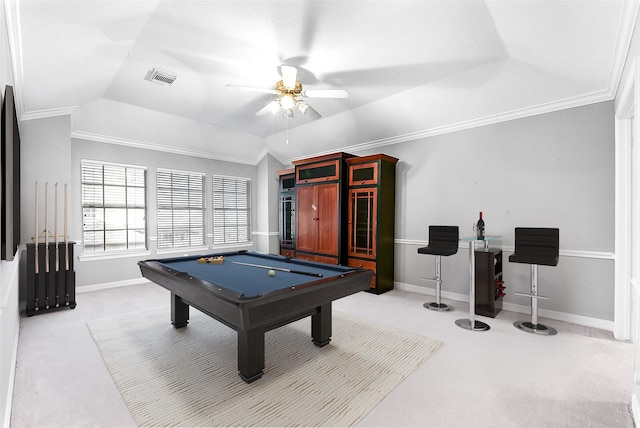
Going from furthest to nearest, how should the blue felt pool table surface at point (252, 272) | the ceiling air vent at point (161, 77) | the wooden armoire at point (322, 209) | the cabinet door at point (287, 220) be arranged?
1. the cabinet door at point (287, 220)
2. the wooden armoire at point (322, 209)
3. the ceiling air vent at point (161, 77)
4. the blue felt pool table surface at point (252, 272)

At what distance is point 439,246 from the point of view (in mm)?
4031

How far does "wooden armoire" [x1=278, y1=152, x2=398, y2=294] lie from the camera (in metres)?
4.91

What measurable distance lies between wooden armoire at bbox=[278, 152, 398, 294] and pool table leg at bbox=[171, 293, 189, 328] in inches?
102

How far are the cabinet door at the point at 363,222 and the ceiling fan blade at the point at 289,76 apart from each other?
224 cm

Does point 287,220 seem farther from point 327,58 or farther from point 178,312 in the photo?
point 327,58

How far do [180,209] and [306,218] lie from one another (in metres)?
2.59

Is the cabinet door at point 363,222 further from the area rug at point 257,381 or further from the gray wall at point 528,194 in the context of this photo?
the area rug at point 257,381

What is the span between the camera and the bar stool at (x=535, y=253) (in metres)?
3.21

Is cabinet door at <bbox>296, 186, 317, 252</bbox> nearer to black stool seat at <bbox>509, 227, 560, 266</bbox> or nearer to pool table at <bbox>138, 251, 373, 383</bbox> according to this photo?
pool table at <bbox>138, 251, 373, 383</bbox>

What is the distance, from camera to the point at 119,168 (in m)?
5.37

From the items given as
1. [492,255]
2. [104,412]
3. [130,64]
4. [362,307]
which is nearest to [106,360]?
[104,412]

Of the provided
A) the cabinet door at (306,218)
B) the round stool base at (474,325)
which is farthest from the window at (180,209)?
the round stool base at (474,325)

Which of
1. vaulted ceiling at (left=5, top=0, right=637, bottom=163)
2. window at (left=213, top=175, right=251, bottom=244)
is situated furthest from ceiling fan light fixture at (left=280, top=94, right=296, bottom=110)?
window at (left=213, top=175, right=251, bottom=244)

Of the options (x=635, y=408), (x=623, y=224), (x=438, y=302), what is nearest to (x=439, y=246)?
(x=438, y=302)
